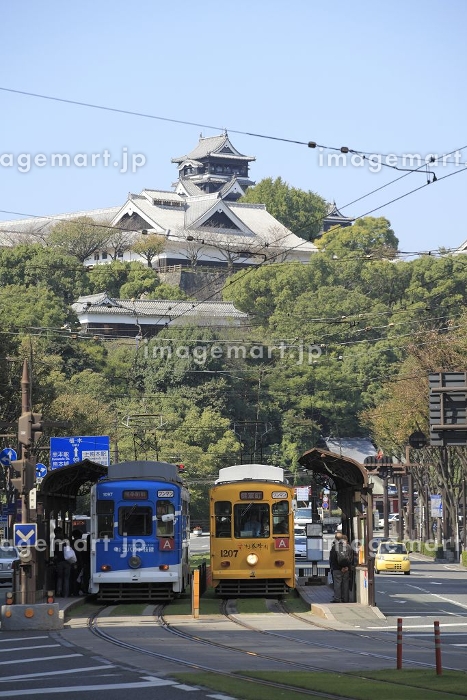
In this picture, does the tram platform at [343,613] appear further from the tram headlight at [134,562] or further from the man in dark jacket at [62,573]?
the man in dark jacket at [62,573]

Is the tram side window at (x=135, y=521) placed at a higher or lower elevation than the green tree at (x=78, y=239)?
lower

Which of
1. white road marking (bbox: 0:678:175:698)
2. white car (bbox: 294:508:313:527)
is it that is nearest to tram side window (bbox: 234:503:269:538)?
white road marking (bbox: 0:678:175:698)

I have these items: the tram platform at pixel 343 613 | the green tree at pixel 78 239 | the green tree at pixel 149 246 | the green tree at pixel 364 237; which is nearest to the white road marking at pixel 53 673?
the tram platform at pixel 343 613

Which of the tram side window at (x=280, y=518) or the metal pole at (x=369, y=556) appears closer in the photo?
the metal pole at (x=369, y=556)

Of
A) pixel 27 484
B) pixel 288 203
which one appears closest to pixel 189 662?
pixel 27 484

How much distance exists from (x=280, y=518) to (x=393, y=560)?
19.6m

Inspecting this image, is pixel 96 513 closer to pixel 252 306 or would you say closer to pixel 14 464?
pixel 14 464

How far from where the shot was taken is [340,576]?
28.7 m

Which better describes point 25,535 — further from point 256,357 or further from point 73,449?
point 256,357

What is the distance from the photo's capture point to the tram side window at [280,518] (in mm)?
30766

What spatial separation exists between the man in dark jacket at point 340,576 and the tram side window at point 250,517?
8.05 ft

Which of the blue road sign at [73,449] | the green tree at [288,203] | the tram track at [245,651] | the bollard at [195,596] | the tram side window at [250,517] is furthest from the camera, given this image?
the green tree at [288,203]

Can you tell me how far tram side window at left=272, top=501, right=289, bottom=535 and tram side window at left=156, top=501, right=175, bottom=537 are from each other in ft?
7.88

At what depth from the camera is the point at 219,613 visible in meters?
27.8
